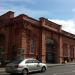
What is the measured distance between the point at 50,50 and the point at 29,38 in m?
7.96

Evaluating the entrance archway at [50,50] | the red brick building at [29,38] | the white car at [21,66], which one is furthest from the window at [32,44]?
the white car at [21,66]

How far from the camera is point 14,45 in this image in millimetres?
43562

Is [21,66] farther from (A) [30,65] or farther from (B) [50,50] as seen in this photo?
(B) [50,50]

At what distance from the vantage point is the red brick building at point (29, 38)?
43.2 metres

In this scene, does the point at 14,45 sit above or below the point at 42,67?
above

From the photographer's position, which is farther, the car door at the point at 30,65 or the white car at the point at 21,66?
the car door at the point at 30,65

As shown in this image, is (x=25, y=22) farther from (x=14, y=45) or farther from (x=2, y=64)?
(x=2, y=64)

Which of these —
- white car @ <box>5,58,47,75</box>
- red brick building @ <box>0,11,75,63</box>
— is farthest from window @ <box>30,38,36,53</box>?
white car @ <box>5,58,47,75</box>

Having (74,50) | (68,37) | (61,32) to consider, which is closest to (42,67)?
(61,32)

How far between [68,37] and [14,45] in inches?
666

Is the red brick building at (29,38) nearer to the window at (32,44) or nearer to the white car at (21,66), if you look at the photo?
the window at (32,44)

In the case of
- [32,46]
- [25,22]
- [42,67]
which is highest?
[25,22]

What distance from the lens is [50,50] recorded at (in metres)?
51.4

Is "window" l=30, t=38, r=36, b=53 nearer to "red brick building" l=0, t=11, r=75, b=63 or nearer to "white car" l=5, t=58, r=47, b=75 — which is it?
"red brick building" l=0, t=11, r=75, b=63
